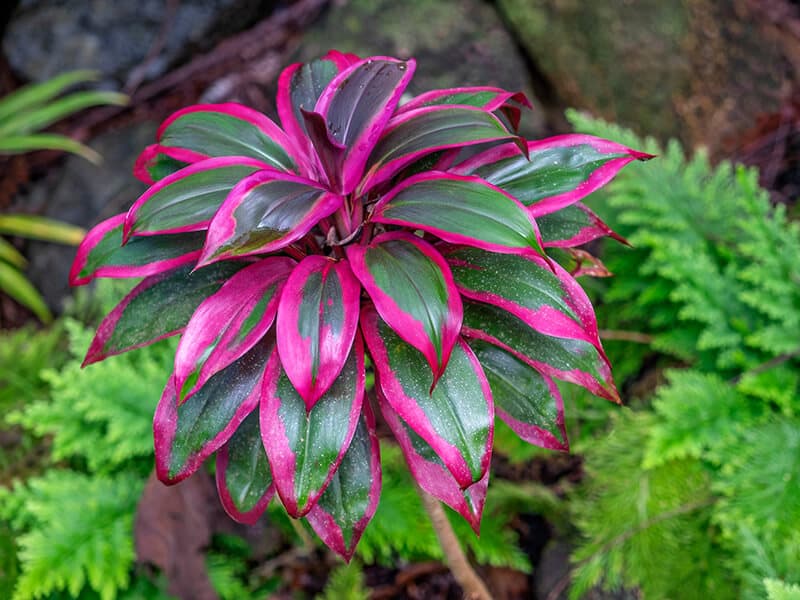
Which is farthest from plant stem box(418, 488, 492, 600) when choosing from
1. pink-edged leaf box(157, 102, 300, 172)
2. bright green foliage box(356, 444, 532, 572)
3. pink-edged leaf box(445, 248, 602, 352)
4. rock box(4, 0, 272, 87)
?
rock box(4, 0, 272, 87)

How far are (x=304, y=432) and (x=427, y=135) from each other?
46cm

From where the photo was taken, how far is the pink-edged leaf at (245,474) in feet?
3.45

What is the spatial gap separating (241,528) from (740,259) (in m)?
1.66

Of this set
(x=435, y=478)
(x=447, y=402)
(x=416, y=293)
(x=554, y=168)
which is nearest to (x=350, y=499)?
(x=435, y=478)

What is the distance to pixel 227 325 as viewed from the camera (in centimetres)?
94

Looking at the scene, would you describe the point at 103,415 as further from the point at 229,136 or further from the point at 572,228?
the point at 572,228

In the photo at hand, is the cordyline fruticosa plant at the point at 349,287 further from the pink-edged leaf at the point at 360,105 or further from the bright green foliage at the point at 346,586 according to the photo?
the bright green foliage at the point at 346,586

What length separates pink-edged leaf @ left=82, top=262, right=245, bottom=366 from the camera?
1.03m

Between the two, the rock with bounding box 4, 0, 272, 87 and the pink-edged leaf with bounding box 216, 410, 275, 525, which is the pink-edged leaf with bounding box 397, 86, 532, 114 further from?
the rock with bounding box 4, 0, 272, 87

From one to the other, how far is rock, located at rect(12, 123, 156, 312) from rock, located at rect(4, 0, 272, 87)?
0.37 metres

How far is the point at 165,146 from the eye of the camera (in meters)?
1.07

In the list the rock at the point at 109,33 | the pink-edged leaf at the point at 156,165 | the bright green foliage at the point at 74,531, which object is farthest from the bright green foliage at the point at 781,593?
the rock at the point at 109,33

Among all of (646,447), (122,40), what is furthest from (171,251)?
(122,40)

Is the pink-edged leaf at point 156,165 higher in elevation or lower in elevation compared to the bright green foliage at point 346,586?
higher
